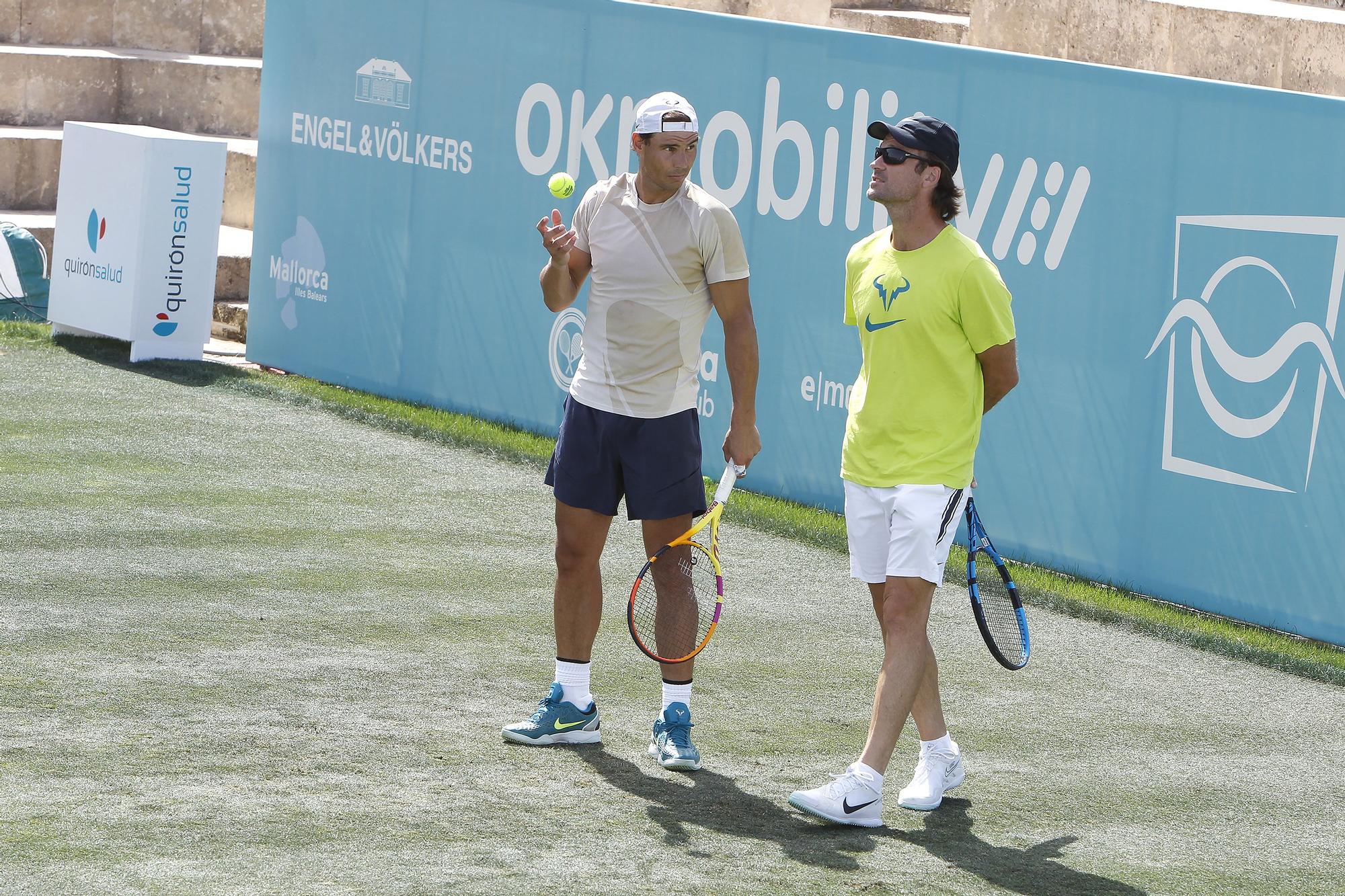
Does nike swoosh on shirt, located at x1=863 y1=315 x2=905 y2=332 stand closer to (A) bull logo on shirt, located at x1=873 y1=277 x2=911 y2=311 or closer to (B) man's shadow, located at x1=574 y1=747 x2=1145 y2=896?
(A) bull logo on shirt, located at x1=873 y1=277 x2=911 y2=311

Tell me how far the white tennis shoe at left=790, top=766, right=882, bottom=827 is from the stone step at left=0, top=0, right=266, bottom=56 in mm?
16031

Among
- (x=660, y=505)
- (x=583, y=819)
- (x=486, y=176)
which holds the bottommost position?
(x=583, y=819)

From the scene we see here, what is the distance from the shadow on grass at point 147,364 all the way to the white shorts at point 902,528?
286 inches

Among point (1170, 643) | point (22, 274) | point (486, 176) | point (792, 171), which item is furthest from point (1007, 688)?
point (22, 274)

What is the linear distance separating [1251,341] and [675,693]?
3.57m

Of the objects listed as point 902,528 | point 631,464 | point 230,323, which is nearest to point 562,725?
point 631,464

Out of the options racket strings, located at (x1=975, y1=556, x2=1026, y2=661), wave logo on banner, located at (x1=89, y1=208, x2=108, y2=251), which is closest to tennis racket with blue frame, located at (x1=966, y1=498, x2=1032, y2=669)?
racket strings, located at (x1=975, y1=556, x2=1026, y2=661)

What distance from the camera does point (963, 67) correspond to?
30.4 ft

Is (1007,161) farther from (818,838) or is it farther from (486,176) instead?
(818,838)

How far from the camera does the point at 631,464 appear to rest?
19.3ft

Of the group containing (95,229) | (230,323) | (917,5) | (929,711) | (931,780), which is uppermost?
(917,5)

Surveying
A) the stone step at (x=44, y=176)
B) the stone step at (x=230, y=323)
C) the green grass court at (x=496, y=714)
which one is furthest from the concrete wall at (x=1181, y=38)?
the stone step at (x=44, y=176)

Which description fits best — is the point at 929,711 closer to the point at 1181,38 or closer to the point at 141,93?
the point at 1181,38

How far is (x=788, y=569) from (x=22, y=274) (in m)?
7.42
